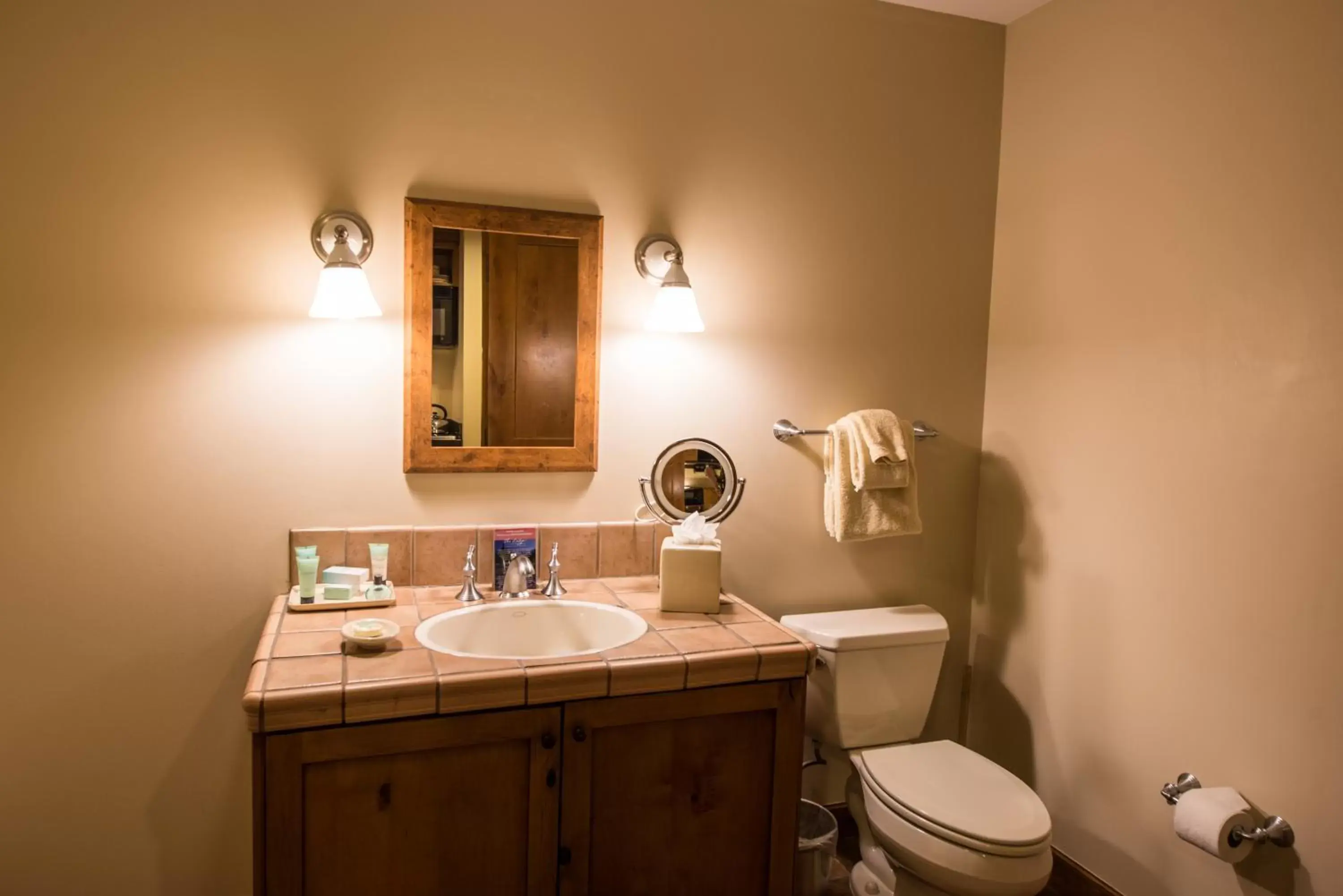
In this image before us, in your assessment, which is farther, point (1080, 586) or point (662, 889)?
point (1080, 586)

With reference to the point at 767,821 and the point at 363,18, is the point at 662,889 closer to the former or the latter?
the point at 767,821

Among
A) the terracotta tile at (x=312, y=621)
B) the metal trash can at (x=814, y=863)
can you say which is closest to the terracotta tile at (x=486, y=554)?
the terracotta tile at (x=312, y=621)

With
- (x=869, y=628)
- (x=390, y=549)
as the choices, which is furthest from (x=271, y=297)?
(x=869, y=628)

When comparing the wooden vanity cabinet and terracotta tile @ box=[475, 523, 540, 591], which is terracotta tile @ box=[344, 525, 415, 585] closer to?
terracotta tile @ box=[475, 523, 540, 591]

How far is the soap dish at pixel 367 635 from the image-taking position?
148 centimetres

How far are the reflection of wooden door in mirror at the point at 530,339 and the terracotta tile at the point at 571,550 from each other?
21 cm

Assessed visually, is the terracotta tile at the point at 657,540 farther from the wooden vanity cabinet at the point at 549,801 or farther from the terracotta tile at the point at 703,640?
the wooden vanity cabinet at the point at 549,801

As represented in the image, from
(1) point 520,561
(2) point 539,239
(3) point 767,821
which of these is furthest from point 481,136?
(3) point 767,821

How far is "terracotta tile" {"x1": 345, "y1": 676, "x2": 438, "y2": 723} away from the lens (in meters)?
1.35

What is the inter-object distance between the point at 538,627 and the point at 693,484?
522mm

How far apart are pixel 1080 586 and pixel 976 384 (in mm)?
631

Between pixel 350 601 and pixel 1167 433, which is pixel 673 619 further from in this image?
pixel 1167 433

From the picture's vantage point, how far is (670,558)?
1.83m

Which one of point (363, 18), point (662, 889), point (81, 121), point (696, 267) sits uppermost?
point (363, 18)
